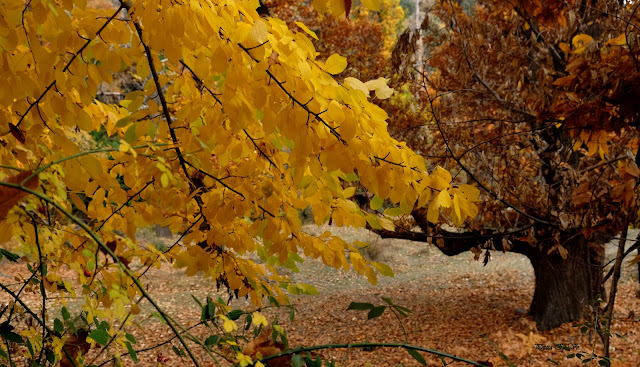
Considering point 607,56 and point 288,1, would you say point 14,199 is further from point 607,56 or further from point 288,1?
point 288,1

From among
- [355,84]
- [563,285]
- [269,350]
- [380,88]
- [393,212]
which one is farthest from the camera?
[563,285]

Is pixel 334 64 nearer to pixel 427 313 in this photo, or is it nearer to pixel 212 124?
pixel 212 124

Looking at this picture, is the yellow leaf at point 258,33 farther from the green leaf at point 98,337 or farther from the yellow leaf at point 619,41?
the yellow leaf at point 619,41

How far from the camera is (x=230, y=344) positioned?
110 centimetres

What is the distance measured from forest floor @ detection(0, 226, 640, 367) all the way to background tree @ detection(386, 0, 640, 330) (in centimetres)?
65

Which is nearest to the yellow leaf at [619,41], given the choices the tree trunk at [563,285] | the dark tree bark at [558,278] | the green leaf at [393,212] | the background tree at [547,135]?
the background tree at [547,135]

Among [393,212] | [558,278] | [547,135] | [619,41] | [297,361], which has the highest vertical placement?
[547,135]

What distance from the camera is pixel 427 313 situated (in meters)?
7.73

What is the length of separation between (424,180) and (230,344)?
1.96ft

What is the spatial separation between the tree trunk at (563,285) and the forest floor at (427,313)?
0.58ft

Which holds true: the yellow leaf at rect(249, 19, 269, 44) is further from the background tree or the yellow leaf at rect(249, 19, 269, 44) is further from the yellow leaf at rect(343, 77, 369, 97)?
the background tree

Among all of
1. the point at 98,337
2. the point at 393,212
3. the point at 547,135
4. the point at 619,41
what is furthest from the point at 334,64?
the point at 547,135

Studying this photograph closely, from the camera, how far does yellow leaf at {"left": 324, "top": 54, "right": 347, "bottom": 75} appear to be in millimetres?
1200

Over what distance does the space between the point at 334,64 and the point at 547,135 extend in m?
5.04
